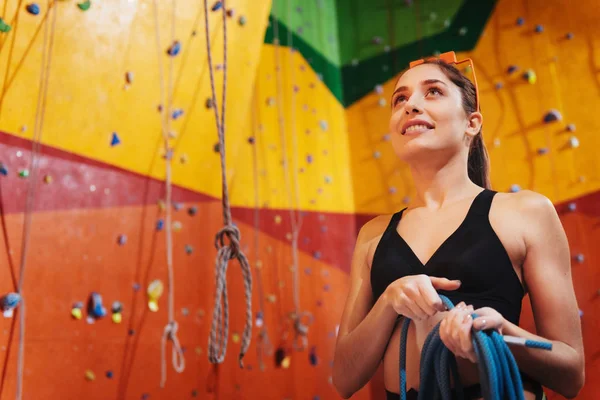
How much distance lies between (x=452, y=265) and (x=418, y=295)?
12 centimetres

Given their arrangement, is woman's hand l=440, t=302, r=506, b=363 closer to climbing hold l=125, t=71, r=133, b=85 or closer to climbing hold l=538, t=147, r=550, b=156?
climbing hold l=125, t=71, r=133, b=85

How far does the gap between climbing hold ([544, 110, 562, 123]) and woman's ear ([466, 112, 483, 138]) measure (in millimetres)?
1116

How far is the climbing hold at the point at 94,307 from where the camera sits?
1448 millimetres

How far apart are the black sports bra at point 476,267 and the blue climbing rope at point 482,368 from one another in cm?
8

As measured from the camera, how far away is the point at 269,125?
7.08 ft

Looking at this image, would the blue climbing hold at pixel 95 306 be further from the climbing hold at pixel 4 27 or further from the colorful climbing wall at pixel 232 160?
the climbing hold at pixel 4 27

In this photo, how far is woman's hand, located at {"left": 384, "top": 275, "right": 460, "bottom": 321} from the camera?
84 centimetres

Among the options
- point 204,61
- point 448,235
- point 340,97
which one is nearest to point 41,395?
point 448,235

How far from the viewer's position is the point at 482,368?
76 cm

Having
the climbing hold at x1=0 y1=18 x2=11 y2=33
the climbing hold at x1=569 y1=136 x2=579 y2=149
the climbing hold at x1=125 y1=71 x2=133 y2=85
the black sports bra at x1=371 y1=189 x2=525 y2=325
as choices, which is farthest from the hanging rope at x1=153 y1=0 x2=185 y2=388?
the climbing hold at x1=569 y1=136 x2=579 y2=149

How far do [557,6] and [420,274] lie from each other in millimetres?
1687

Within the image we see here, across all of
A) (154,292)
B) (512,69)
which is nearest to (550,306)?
(154,292)

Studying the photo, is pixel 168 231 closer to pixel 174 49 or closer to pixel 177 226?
pixel 177 226

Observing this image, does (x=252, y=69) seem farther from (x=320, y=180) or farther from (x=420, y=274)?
(x=420, y=274)
